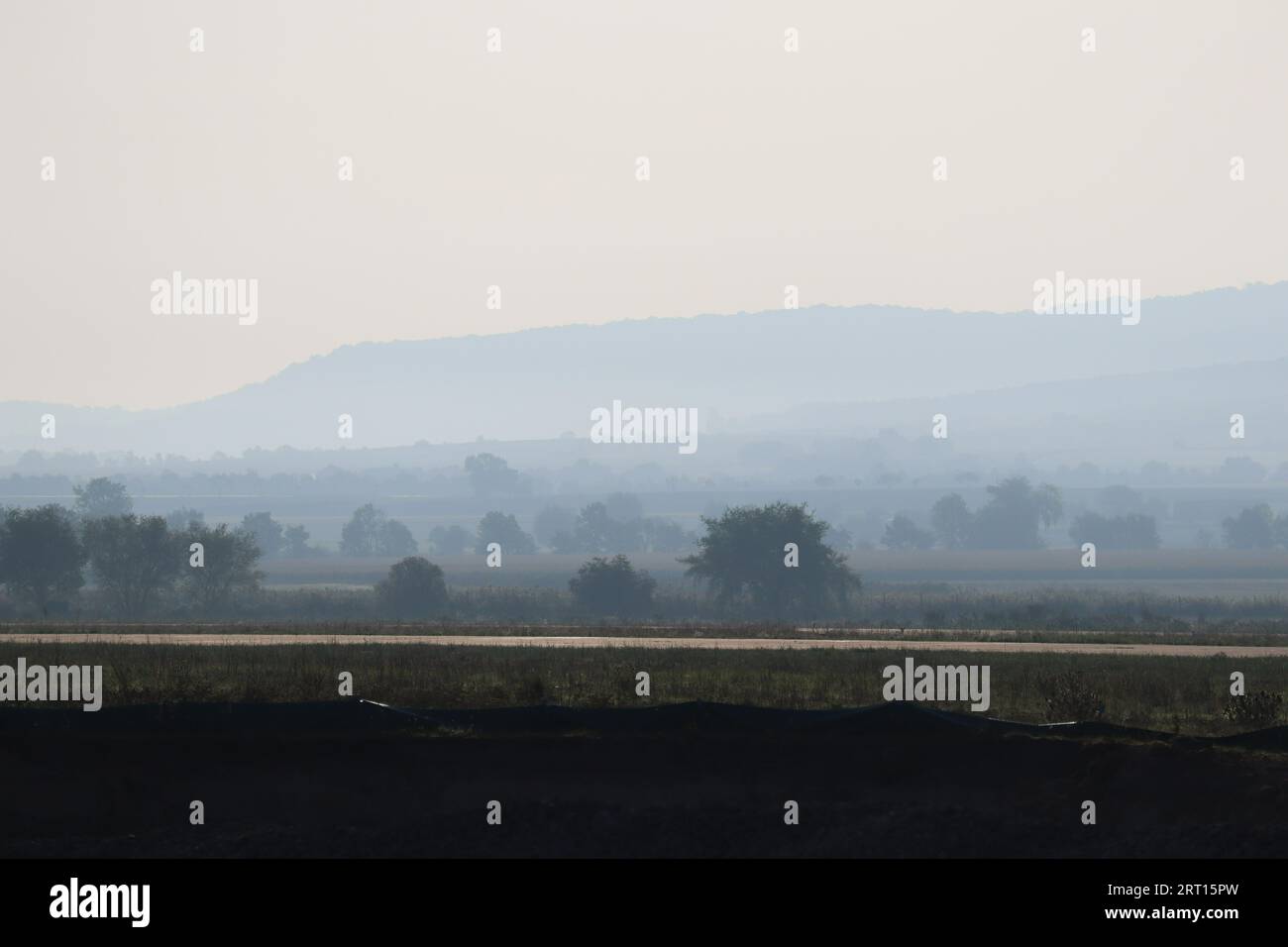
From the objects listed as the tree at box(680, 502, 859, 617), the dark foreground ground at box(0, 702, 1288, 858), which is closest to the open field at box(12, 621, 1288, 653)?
the dark foreground ground at box(0, 702, 1288, 858)

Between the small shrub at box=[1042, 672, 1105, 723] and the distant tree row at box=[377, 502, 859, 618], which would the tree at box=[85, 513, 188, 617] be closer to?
the distant tree row at box=[377, 502, 859, 618]

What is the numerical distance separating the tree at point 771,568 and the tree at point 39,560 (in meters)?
39.3

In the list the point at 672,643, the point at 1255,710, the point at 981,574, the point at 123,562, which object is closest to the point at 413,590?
the point at 123,562

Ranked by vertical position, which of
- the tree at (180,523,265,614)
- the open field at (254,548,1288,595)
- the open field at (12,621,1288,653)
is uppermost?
the tree at (180,523,265,614)

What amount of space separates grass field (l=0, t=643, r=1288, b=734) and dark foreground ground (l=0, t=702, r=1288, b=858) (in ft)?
11.1

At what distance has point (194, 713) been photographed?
30094mm

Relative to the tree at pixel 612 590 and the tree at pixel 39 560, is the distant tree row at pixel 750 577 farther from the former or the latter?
the tree at pixel 39 560

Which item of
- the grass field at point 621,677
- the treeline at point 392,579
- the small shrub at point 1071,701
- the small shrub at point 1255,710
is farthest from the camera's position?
the treeline at point 392,579

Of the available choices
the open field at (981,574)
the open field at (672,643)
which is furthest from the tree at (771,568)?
the open field at (981,574)

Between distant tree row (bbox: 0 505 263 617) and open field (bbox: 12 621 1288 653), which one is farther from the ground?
distant tree row (bbox: 0 505 263 617)

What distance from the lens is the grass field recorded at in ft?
112

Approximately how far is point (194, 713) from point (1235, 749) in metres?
19.0

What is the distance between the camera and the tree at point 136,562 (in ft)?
337

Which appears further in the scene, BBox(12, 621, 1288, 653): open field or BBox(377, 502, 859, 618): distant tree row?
BBox(377, 502, 859, 618): distant tree row
